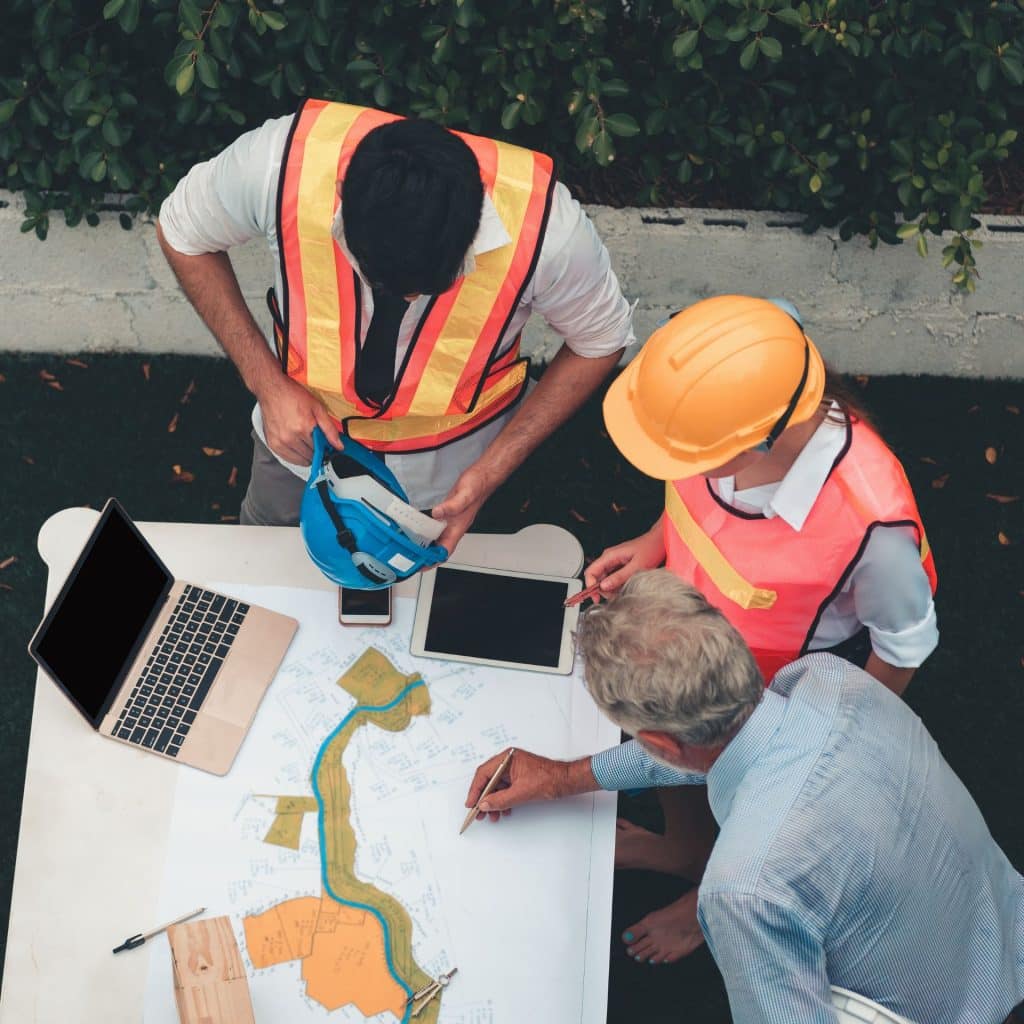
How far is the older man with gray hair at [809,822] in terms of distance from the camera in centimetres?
172

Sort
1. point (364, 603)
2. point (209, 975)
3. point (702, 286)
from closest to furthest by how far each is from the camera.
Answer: point (209, 975), point (364, 603), point (702, 286)

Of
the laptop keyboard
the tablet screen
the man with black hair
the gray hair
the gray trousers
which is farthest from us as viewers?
the gray trousers

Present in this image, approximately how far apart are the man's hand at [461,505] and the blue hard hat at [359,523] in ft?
0.43

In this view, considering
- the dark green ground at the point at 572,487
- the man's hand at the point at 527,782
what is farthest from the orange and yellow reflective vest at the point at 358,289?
the dark green ground at the point at 572,487

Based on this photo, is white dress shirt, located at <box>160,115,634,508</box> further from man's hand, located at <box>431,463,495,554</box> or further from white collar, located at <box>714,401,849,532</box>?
white collar, located at <box>714,401,849,532</box>

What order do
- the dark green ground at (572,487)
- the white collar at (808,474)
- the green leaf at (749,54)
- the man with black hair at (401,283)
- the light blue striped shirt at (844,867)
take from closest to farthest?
the light blue striped shirt at (844,867), the man with black hair at (401,283), the white collar at (808,474), the green leaf at (749,54), the dark green ground at (572,487)

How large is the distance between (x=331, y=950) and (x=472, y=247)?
A: 1.35 m

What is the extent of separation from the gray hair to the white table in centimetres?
76

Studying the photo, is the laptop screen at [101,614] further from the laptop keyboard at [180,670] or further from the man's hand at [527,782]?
the man's hand at [527,782]

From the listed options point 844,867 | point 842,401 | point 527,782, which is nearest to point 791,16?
point 842,401

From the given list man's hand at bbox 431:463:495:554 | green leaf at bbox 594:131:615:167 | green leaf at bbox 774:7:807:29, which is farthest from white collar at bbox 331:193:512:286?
green leaf at bbox 774:7:807:29

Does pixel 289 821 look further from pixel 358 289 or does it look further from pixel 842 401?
pixel 842 401

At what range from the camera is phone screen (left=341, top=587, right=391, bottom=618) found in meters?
2.48

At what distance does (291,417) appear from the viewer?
242cm
